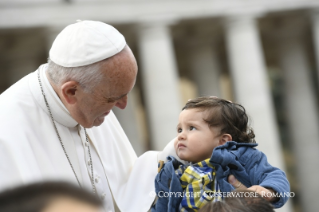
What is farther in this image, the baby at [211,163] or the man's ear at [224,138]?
the man's ear at [224,138]

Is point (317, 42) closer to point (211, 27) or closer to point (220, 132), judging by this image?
point (211, 27)

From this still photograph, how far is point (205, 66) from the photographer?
71.4ft

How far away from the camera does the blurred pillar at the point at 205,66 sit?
2162 cm

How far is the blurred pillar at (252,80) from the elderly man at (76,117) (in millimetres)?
14494

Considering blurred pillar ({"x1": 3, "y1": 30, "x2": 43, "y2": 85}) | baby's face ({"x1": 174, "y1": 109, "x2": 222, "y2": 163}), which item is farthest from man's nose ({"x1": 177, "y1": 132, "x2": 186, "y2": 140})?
blurred pillar ({"x1": 3, "y1": 30, "x2": 43, "y2": 85})

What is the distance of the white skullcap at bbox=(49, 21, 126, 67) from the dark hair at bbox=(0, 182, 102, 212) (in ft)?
9.15

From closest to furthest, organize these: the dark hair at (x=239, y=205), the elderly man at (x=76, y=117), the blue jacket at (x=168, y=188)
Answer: the dark hair at (x=239, y=205) < the blue jacket at (x=168, y=188) < the elderly man at (x=76, y=117)

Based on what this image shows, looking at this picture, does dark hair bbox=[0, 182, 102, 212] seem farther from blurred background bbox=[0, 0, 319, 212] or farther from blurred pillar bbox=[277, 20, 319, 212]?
blurred pillar bbox=[277, 20, 319, 212]

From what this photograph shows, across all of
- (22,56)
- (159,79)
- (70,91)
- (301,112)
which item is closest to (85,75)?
(70,91)

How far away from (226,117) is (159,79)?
561 inches

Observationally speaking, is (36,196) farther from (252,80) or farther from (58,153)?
(252,80)

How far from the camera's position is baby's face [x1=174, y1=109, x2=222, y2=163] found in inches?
136

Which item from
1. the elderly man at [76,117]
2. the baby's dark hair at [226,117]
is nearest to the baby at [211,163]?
the baby's dark hair at [226,117]

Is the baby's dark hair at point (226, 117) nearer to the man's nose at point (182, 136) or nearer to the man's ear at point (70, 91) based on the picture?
the man's nose at point (182, 136)
